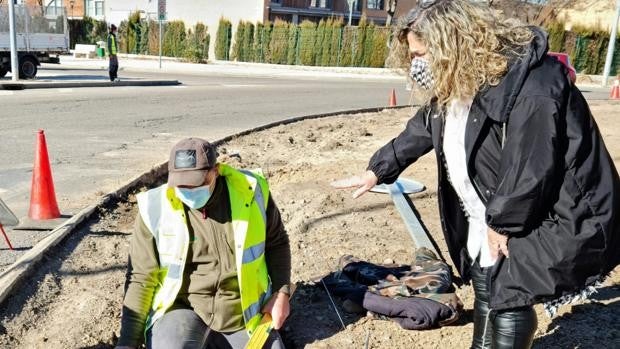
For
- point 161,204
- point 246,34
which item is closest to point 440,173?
point 161,204

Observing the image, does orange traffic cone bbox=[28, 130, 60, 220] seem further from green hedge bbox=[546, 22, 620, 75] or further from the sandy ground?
green hedge bbox=[546, 22, 620, 75]

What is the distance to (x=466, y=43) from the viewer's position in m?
2.18

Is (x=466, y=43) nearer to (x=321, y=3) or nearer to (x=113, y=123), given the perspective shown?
(x=113, y=123)

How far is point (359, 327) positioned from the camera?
369 cm

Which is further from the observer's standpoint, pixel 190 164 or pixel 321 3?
pixel 321 3

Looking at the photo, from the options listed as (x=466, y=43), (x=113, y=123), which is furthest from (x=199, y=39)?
(x=466, y=43)

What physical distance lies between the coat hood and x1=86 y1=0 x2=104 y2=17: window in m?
57.1

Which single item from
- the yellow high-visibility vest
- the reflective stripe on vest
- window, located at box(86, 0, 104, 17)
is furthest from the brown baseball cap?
window, located at box(86, 0, 104, 17)

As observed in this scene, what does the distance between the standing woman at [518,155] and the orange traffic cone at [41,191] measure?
13.3 feet

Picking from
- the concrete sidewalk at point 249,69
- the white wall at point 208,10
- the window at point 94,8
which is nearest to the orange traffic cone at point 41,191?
the concrete sidewalk at point 249,69

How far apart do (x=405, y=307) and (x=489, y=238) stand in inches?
57.0

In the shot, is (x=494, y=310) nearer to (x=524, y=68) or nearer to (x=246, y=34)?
(x=524, y=68)

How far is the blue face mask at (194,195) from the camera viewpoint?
270 centimetres

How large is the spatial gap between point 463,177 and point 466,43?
548mm
